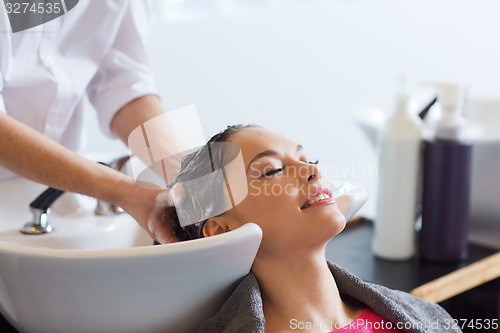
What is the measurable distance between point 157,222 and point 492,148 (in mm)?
884

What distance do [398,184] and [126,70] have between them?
604mm

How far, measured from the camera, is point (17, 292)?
81 centimetres

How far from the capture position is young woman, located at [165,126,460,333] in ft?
3.00

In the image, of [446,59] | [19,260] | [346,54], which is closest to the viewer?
[19,260]

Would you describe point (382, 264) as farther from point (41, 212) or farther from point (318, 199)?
point (41, 212)

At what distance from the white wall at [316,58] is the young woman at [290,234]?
93mm

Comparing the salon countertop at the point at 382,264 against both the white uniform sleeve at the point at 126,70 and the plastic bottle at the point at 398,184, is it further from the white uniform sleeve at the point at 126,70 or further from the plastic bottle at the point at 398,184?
the white uniform sleeve at the point at 126,70

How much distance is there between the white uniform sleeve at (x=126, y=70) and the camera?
129 cm

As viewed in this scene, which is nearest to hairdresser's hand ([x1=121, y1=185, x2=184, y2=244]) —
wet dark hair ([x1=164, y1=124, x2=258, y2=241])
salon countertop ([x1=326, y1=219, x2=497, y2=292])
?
wet dark hair ([x1=164, y1=124, x2=258, y2=241])

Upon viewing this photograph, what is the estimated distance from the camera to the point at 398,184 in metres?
1.36

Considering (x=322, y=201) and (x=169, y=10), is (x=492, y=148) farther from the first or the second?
(x=169, y=10)

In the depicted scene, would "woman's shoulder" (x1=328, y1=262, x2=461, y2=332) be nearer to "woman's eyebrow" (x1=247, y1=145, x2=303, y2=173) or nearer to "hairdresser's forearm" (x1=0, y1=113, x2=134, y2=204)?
"woman's eyebrow" (x1=247, y1=145, x2=303, y2=173)

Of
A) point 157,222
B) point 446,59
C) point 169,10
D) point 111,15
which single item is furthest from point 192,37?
point 446,59

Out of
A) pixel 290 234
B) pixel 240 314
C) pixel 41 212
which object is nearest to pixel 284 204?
pixel 290 234
